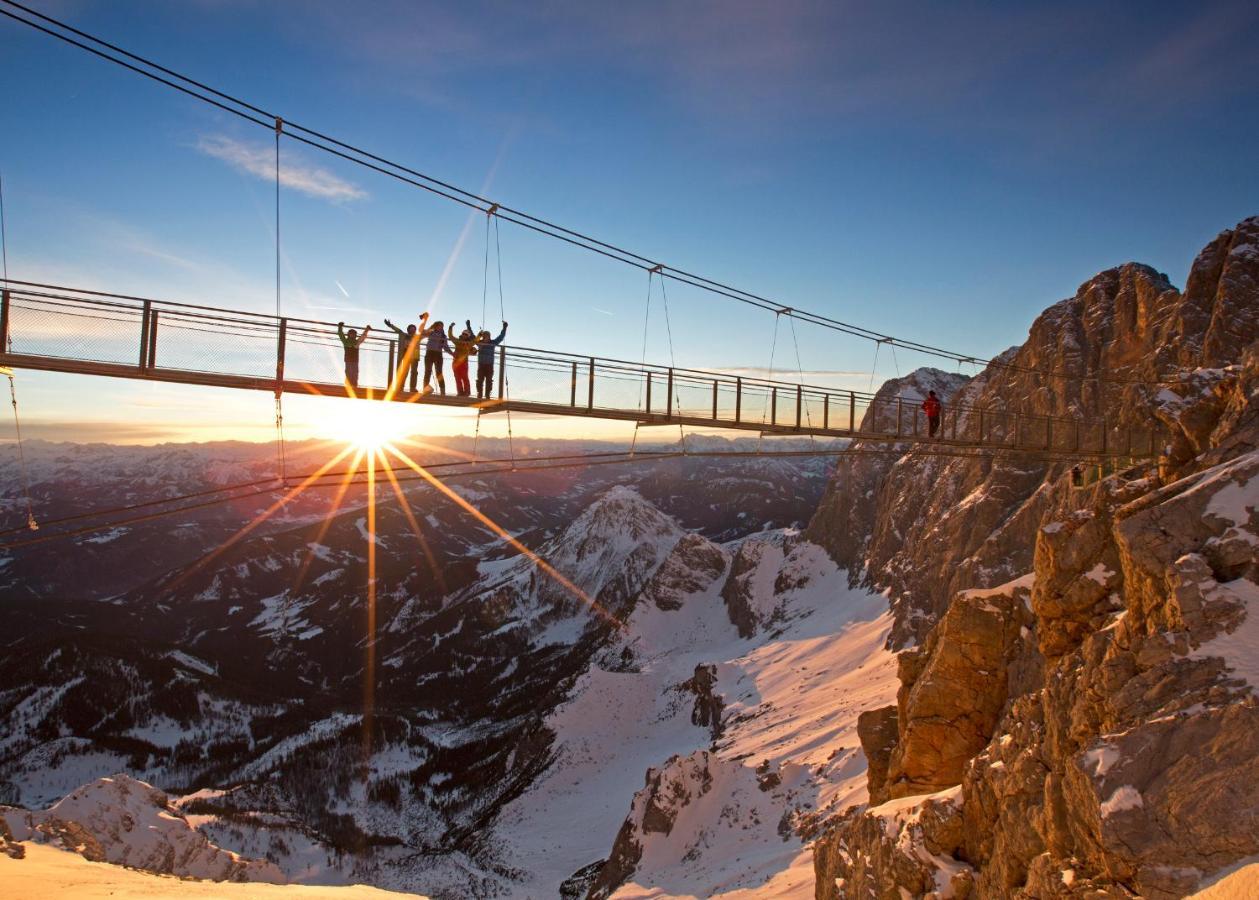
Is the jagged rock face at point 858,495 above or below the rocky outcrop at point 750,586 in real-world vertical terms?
above

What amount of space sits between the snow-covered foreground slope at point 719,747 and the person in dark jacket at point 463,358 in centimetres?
2824

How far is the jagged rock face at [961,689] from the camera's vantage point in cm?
2230

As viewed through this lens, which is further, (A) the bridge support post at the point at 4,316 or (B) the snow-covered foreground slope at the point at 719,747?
(B) the snow-covered foreground slope at the point at 719,747


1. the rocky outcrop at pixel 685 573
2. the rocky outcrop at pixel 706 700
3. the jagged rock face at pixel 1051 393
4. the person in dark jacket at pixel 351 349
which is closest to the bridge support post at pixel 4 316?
the person in dark jacket at pixel 351 349

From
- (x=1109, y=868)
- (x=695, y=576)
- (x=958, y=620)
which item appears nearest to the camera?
(x=1109, y=868)

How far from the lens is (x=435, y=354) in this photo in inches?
698

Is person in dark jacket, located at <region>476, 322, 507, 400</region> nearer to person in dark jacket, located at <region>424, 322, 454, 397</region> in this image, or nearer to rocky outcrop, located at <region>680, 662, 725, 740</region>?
person in dark jacket, located at <region>424, 322, 454, 397</region>

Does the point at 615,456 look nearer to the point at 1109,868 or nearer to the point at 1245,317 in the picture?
the point at 1109,868

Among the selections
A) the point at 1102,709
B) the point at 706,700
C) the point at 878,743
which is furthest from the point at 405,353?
the point at 706,700

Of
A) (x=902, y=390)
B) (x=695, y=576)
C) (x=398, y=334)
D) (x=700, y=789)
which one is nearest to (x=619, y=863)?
(x=700, y=789)

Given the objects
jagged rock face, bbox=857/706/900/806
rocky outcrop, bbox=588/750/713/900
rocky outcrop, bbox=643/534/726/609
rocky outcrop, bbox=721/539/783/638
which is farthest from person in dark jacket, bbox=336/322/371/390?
rocky outcrop, bbox=643/534/726/609

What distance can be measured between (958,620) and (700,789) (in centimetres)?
3917

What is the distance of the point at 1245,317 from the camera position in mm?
47031

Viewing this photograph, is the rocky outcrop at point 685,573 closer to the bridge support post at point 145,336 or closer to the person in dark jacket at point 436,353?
the person in dark jacket at point 436,353
